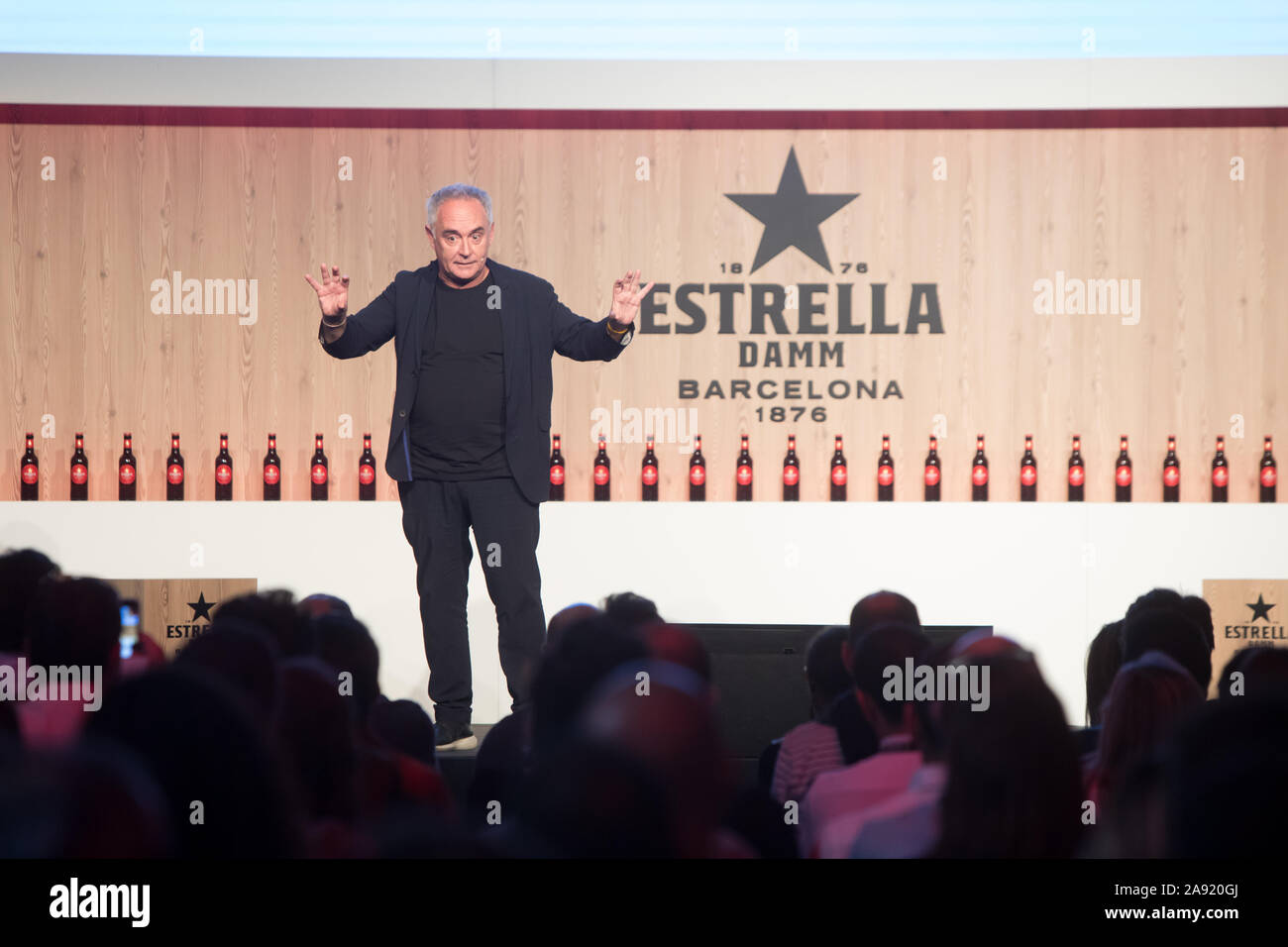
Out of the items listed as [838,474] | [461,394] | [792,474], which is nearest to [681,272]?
[792,474]

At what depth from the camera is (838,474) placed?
236 inches

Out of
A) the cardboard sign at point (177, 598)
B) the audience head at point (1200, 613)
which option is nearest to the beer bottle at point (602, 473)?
the cardboard sign at point (177, 598)

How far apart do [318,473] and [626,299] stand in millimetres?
2481

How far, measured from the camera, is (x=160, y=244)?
5.84 m

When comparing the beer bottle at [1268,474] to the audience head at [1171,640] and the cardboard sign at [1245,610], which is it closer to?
the cardboard sign at [1245,610]

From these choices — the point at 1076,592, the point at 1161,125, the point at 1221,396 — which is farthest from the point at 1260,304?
the point at 1076,592

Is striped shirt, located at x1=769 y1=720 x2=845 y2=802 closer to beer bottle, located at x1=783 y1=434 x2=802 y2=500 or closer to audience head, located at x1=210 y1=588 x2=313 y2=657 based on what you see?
audience head, located at x1=210 y1=588 x2=313 y2=657

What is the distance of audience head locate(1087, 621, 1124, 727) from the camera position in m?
3.85

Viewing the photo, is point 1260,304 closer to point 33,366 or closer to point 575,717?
point 575,717

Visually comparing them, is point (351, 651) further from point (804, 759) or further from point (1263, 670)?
point (1263, 670)

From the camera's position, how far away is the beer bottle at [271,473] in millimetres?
5887

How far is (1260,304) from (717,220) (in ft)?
8.08

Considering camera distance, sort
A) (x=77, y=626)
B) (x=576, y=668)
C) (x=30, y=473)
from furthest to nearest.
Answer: (x=30, y=473) < (x=77, y=626) < (x=576, y=668)
